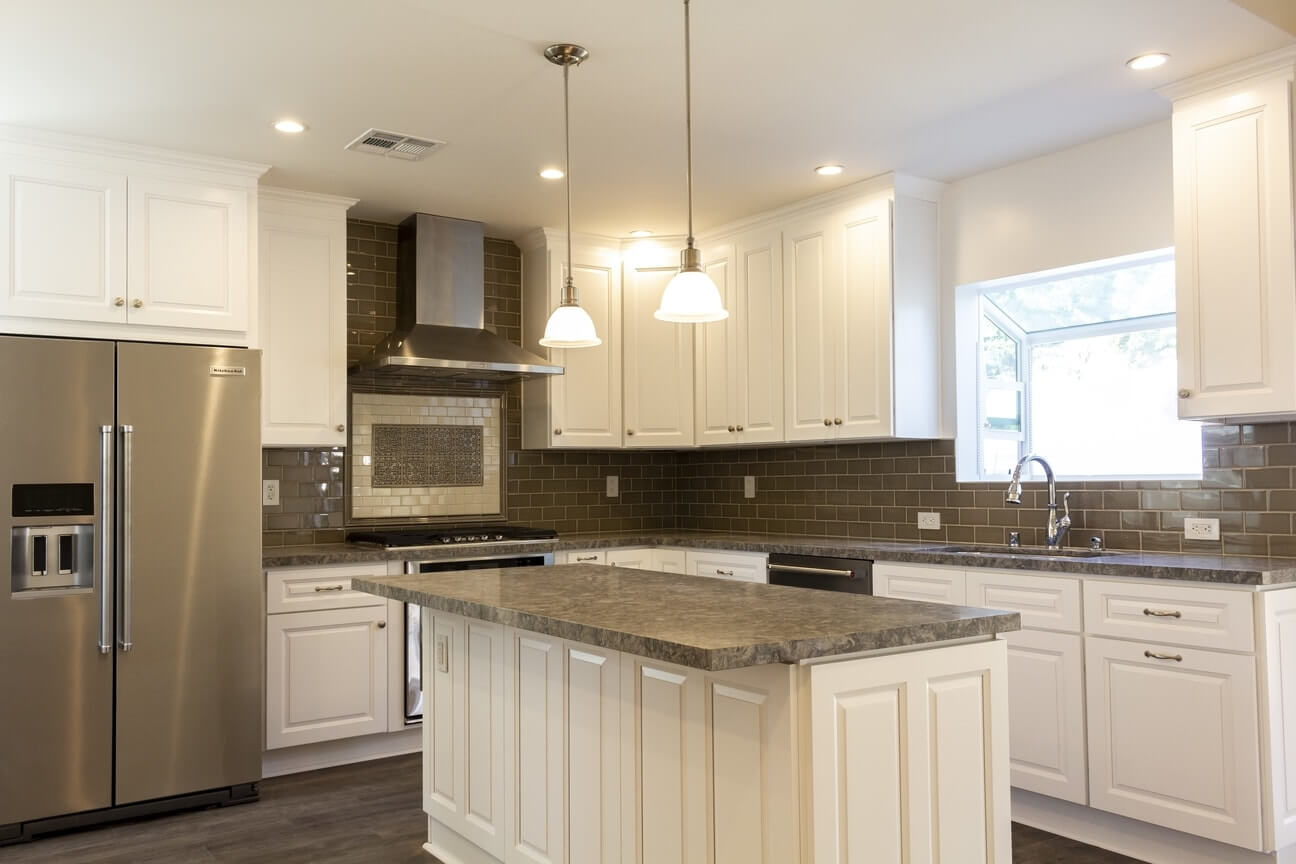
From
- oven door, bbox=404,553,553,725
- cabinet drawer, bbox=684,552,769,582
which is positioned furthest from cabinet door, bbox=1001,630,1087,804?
oven door, bbox=404,553,553,725

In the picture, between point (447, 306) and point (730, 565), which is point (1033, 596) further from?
point (447, 306)

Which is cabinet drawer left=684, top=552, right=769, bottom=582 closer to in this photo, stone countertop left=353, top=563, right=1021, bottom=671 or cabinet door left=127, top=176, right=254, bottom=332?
stone countertop left=353, top=563, right=1021, bottom=671

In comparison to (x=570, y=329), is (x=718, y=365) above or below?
above

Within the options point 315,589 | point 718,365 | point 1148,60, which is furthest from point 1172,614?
point 315,589

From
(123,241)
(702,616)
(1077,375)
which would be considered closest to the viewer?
(702,616)

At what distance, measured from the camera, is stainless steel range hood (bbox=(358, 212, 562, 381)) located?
15.9 feet

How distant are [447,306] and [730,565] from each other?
190cm

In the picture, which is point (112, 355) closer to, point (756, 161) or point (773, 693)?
point (756, 161)

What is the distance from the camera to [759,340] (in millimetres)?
5059

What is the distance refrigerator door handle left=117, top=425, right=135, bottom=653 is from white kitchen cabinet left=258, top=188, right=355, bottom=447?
0.78 metres

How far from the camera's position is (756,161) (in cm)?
422

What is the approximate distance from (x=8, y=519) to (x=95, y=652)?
559 millimetres

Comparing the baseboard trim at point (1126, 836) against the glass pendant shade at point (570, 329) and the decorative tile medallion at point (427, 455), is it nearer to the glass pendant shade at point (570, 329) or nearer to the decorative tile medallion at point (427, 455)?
the glass pendant shade at point (570, 329)

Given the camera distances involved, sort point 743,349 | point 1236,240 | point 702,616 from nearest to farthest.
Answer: point 702,616 < point 1236,240 < point 743,349
